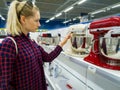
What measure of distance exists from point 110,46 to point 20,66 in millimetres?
594

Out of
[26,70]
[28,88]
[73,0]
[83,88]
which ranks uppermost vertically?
[73,0]

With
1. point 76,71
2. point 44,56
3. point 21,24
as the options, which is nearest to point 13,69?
point 21,24

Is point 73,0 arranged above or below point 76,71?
above

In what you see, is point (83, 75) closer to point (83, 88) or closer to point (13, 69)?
point (83, 88)

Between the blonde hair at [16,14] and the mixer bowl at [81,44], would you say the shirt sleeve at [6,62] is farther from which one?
the mixer bowl at [81,44]

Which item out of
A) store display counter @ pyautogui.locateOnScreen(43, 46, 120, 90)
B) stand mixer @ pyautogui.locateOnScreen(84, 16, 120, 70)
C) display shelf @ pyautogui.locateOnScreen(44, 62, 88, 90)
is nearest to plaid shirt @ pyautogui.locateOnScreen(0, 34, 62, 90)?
store display counter @ pyautogui.locateOnScreen(43, 46, 120, 90)

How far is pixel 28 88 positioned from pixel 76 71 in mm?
1052

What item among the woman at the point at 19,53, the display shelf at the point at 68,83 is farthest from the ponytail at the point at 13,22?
the display shelf at the point at 68,83

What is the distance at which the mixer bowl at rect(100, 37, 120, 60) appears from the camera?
2.61ft

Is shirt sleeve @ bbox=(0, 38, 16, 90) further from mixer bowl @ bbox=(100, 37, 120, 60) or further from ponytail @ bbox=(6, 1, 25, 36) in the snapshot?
mixer bowl @ bbox=(100, 37, 120, 60)

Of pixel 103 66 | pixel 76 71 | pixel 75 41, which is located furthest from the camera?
pixel 76 71

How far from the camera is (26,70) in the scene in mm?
1004

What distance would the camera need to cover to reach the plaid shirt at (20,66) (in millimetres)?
922

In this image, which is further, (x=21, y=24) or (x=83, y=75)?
(x=83, y=75)
